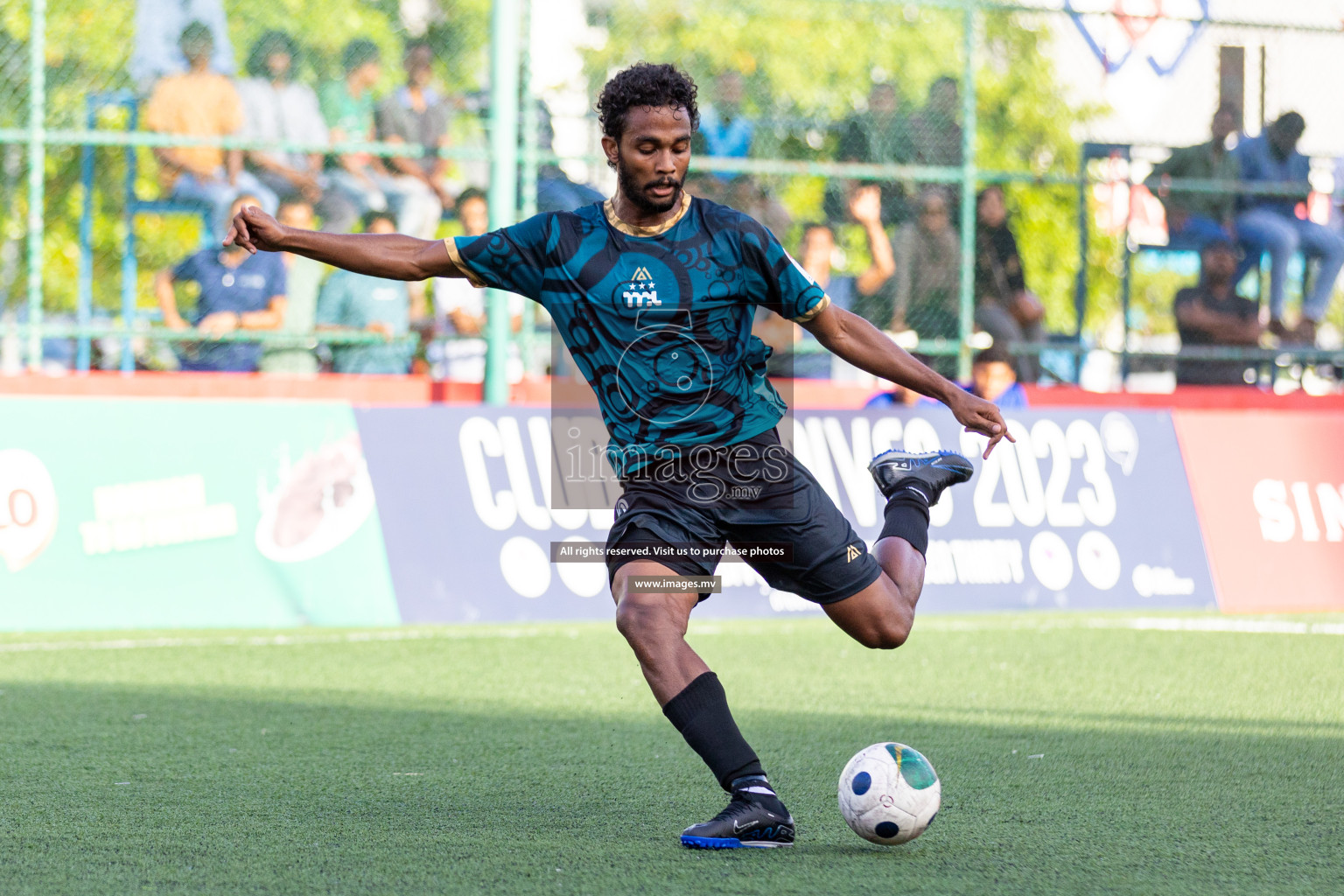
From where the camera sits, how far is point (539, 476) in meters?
10.0

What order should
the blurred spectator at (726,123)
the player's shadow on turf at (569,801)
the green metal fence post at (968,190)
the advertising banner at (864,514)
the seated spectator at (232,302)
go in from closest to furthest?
the player's shadow on turf at (569,801)
the advertising banner at (864,514)
the seated spectator at (232,302)
the blurred spectator at (726,123)
the green metal fence post at (968,190)

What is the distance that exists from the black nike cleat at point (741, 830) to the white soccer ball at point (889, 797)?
200mm

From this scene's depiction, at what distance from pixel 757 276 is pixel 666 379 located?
39 centimetres

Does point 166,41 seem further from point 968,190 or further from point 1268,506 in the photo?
point 1268,506

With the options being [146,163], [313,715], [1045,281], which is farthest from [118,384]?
[1045,281]

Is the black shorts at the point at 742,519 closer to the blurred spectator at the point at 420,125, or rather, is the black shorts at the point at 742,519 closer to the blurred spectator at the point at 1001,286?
the blurred spectator at the point at 420,125

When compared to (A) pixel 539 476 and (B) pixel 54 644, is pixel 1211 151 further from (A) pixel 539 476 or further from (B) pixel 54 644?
(B) pixel 54 644

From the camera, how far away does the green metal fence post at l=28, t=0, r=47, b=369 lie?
11266 millimetres

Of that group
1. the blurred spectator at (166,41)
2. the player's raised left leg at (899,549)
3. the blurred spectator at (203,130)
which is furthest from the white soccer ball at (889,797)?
the blurred spectator at (166,41)

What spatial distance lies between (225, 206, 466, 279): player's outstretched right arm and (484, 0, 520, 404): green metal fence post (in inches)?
257

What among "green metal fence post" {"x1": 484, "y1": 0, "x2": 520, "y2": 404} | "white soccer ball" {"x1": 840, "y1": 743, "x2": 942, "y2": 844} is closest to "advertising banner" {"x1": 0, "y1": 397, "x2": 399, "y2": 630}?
"green metal fence post" {"x1": 484, "y1": 0, "x2": 520, "y2": 404}

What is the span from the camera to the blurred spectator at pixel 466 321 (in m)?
12.0

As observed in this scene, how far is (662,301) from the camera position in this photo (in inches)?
181

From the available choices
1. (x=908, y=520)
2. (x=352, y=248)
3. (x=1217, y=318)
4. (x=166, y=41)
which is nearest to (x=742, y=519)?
(x=908, y=520)
